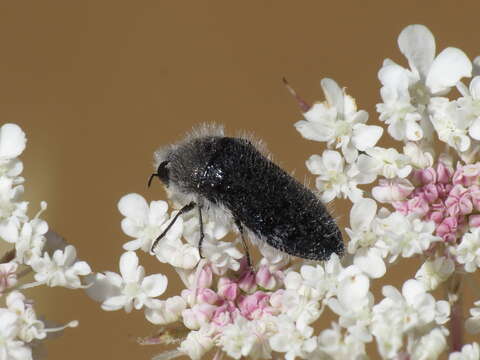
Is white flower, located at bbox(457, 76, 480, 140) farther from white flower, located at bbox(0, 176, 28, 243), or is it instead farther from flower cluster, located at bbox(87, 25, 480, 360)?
white flower, located at bbox(0, 176, 28, 243)

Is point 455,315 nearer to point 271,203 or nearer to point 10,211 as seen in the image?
point 271,203

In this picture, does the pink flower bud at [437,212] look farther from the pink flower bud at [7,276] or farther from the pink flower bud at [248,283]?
the pink flower bud at [7,276]

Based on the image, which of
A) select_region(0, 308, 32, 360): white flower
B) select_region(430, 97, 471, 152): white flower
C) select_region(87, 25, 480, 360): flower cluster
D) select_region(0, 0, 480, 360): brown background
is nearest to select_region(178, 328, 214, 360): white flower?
select_region(87, 25, 480, 360): flower cluster

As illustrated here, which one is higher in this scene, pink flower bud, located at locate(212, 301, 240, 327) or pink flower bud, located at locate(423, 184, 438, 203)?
pink flower bud, located at locate(423, 184, 438, 203)

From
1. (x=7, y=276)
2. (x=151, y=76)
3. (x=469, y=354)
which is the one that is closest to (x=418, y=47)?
(x=469, y=354)

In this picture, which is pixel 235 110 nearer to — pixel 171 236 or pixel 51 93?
pixel 51 93

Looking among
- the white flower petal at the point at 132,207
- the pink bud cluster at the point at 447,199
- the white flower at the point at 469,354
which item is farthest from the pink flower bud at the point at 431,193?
the white flower petal at the point at 132,207
